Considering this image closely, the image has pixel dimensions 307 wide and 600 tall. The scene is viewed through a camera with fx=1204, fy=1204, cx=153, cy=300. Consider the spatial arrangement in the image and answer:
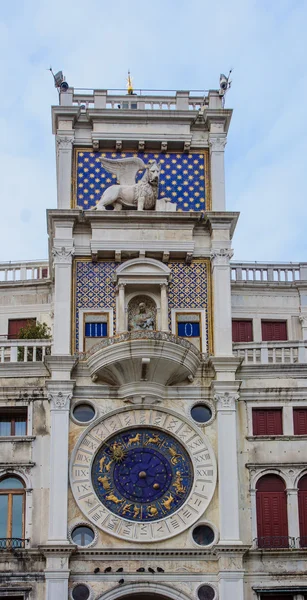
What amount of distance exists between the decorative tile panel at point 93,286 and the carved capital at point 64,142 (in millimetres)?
3586

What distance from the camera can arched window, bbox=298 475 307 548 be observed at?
30.9 m

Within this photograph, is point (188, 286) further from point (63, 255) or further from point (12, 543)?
point (12, 543)

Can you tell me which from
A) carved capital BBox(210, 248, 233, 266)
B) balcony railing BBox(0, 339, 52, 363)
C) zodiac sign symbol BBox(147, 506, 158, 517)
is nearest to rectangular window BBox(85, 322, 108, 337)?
balcony railing BBox(0, 339, 52, 363)

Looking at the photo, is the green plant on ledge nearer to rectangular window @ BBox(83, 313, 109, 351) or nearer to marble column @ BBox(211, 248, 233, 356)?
rectangular window @ BBox(83, 313, 109, 351)

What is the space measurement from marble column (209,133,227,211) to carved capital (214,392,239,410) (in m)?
5.65

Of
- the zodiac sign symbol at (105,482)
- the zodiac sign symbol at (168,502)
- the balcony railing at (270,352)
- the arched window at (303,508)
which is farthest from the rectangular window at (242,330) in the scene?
the zodiac sign symbol at (105,482)

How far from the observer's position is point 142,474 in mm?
31250

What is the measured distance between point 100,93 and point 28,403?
984 centimetres

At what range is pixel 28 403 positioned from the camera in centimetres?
3198

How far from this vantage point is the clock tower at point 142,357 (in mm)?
30266

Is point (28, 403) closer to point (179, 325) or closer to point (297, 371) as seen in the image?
point (179, 325)

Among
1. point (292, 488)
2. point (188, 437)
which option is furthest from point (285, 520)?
point (188, 437)

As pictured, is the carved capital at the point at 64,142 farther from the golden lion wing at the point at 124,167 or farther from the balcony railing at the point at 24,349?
the balcony railing at the point at 24,349

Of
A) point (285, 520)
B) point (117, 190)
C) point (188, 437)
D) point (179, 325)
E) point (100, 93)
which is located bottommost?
point (285, 520)
